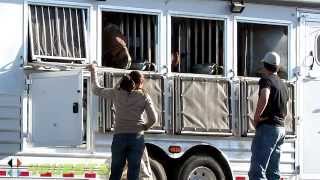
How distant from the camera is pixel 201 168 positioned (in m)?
10.1

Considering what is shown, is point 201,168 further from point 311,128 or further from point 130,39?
point 130,39

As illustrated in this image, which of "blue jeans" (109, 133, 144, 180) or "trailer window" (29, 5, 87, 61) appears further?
"trailer window" (29, 5, 87, 61)

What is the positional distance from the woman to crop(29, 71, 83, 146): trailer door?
79 cm

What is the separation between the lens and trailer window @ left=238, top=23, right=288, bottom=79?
10.7 m

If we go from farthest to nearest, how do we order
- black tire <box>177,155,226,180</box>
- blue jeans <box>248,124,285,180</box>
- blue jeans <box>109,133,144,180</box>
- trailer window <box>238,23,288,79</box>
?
trailer window <box>238,23,288,79</box>, black tire <box>177,155,226,180</box>, blue jeans <box>109,133,144,180</box>, blue jeans <box>248,124,285,180</box>

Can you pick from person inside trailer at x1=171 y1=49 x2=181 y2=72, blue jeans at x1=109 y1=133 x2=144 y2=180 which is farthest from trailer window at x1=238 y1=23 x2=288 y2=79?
blue jeans at x1=109 y1=133 x2=144 y2=180

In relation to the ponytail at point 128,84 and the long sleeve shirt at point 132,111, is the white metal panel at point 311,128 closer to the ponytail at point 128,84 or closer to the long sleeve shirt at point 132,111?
the long sleeve shirt at point 132,111

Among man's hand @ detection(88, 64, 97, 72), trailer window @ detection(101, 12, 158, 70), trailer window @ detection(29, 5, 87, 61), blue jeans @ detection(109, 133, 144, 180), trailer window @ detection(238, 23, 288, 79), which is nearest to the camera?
blue jeans @ detection(109, 133, 144, 180)

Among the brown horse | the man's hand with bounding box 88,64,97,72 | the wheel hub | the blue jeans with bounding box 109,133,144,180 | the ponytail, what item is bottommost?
the wheel hub

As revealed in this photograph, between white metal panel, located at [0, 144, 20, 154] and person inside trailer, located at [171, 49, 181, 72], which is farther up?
person inside trailer, located at [171, 49, 181, 72]

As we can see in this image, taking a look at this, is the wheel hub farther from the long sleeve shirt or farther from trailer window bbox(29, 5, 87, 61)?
trailer window bbox(29, 5, 87, 61)

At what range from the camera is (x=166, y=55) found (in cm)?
1012

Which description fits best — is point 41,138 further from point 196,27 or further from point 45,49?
point 196,27

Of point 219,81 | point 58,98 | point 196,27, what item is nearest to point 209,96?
point 219,81
